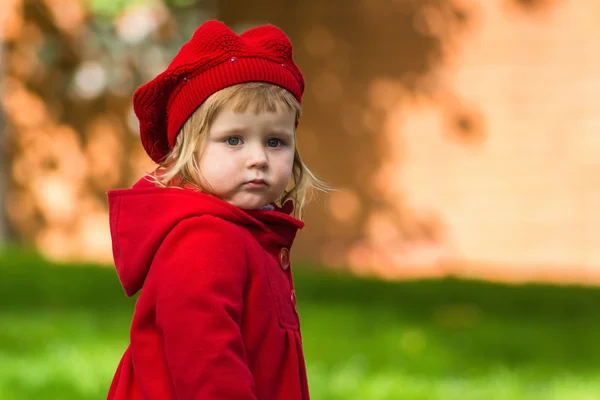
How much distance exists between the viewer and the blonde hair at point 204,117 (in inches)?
88.7

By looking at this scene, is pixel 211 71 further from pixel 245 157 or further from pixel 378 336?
pixel 378 336

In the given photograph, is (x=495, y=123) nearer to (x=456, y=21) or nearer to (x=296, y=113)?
(x=456, y=21)

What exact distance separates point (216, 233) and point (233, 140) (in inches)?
9.5

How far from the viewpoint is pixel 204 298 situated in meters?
2.07

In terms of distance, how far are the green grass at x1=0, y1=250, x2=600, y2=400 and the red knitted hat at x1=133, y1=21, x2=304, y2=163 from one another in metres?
2.60

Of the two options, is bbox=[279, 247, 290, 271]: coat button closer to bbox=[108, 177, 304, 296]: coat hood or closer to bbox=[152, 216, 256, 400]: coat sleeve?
bbox=[108, 177, 304, 296]: coat hood

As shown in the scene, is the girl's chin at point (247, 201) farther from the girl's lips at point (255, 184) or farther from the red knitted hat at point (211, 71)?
the red knitted hat at point (211, 71)

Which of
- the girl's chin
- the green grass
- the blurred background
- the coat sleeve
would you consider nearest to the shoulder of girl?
the coat sleeve

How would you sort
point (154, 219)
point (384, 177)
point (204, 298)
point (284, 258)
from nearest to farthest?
point (204, 298), point (154, 219), point (284, 258), point (384, 177)

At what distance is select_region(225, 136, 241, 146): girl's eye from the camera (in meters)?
2.28

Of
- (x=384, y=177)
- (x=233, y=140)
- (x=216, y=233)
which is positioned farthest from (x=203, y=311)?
(x=384, y=177)

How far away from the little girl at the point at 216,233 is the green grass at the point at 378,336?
255cm

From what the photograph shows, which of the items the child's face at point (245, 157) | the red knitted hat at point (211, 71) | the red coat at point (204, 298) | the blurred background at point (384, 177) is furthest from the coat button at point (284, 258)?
the blurred background at point (384, 177)

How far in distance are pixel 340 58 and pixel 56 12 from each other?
3437 mm
